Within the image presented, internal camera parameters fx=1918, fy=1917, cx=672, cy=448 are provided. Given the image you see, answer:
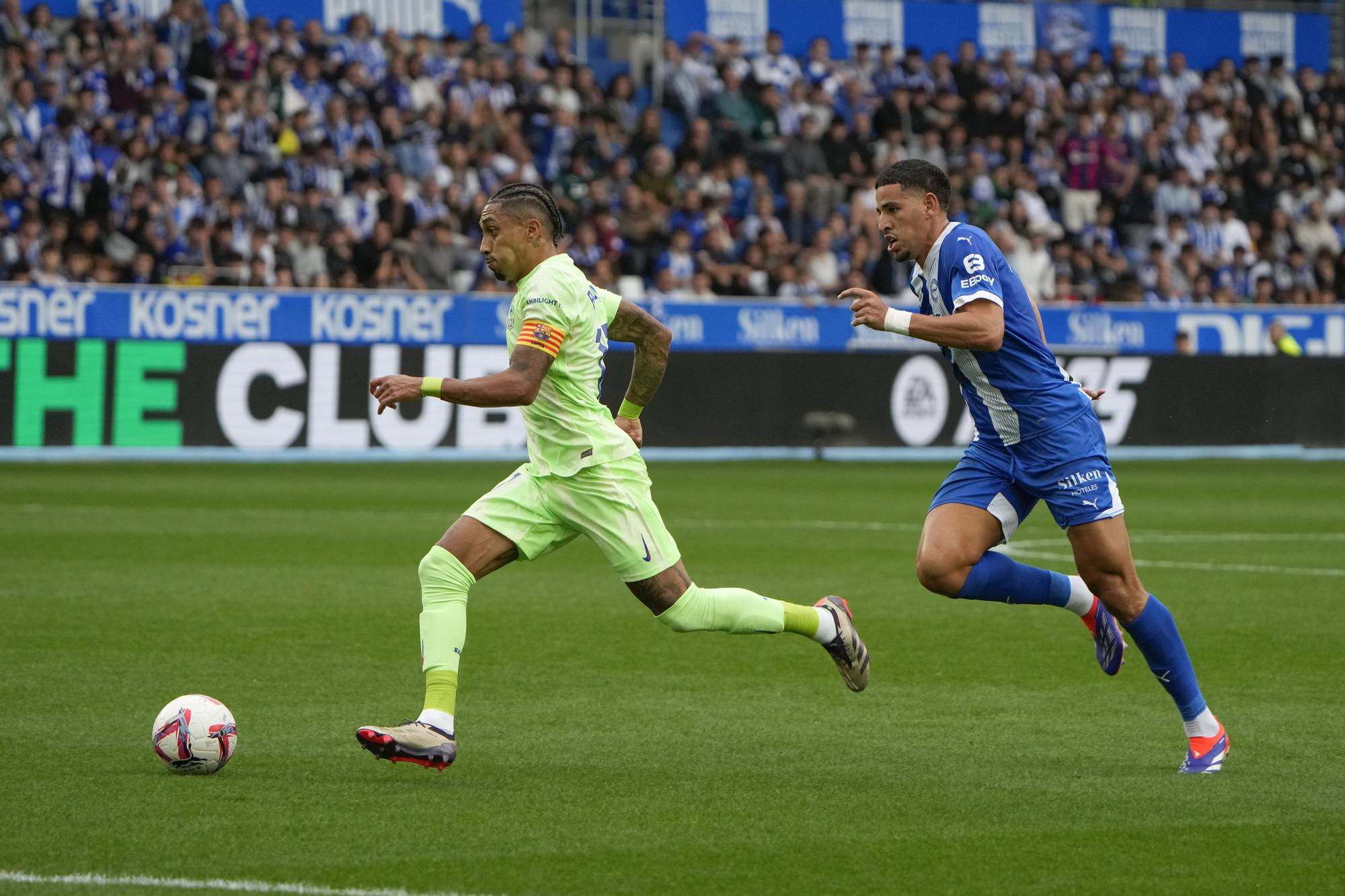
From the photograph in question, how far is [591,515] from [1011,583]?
157cm

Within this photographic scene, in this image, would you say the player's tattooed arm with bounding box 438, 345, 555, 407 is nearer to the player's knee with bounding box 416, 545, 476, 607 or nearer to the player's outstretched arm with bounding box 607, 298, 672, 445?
the player's knee with bounding box 416, 545, 476, 607

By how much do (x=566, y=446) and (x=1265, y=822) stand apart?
2570 millimetres

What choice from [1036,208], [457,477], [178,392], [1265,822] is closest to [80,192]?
[178,392]

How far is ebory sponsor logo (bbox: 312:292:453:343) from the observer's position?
2316 cm

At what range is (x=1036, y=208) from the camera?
2997cm

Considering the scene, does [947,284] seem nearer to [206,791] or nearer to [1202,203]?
[206,791]

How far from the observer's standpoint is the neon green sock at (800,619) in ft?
22.6

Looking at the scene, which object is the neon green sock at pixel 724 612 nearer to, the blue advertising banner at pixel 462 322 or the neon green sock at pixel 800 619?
the neon green sock at pixel 800 619

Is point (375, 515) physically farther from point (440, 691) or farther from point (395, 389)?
point (395, 389)

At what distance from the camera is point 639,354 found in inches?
287

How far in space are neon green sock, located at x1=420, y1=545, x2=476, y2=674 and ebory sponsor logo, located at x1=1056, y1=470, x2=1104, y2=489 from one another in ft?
6.71

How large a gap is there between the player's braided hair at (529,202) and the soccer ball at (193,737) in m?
1.95

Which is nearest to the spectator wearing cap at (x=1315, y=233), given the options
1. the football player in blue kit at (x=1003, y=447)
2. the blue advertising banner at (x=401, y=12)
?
the blue advertising banner at (x=401, y=12)

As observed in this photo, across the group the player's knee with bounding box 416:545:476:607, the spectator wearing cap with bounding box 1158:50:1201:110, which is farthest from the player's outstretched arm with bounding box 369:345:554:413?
the spectator wearing cap with bounding box 1158:50:1201:110
